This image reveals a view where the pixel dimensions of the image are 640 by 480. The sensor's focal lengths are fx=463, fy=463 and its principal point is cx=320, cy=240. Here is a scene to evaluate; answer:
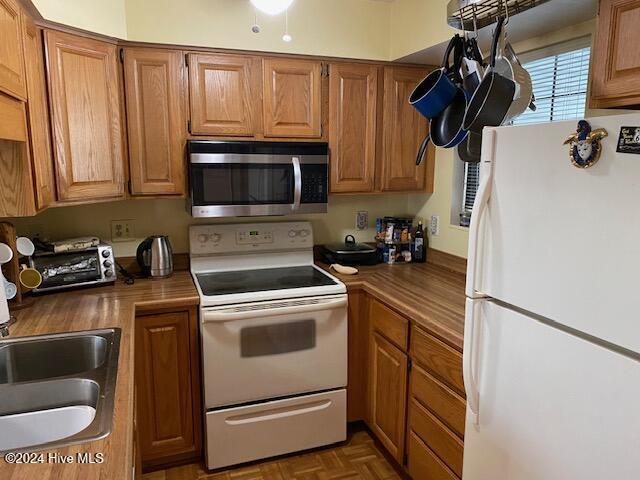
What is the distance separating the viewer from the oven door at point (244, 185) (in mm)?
2336

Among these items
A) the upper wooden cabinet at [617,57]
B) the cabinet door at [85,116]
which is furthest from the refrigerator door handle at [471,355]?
the cabinet door at [85,116]

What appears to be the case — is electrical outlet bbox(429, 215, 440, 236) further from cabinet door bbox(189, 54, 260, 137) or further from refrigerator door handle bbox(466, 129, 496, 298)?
refrigerator door handle bbox(466, 129, 496, 298)

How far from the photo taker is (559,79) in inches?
80.0

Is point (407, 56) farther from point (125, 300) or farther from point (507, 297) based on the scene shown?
point (125, 300)

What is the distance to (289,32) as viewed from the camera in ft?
7.95

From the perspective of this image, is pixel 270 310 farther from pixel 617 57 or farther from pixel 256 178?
pixel 617 57

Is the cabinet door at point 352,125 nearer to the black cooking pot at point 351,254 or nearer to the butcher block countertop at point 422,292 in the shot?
the black cooking pot at point 351,254

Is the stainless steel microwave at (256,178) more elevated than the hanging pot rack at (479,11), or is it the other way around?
the hanging pot rack at (479,11)

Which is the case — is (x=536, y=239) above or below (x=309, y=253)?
above

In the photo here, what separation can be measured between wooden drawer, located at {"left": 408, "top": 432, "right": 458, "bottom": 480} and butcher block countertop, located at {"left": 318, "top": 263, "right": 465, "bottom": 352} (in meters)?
0.52

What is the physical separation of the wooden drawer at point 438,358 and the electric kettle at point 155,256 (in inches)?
52.6

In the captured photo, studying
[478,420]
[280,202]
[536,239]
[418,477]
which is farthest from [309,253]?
[536,239]

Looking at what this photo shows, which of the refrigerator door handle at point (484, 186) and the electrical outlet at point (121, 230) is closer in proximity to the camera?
the refrigerator door handle at point (484, 186)

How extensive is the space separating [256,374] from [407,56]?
1.85m
